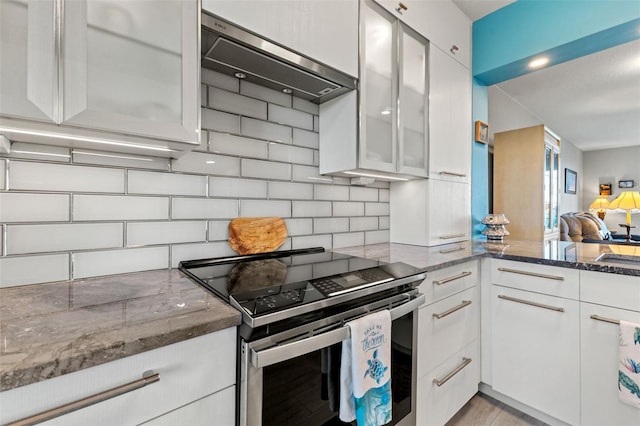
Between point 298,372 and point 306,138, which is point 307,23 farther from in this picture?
point 298,372

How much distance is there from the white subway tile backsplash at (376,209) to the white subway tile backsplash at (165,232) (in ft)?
3.66

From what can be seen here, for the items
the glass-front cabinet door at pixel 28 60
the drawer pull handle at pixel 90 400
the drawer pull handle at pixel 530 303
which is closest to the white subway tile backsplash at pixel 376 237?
the drawer pull handle at pixel 530 303

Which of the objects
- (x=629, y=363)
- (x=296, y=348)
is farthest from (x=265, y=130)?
(x=629, y=363)

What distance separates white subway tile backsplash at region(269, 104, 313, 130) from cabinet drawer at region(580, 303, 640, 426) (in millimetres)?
1691

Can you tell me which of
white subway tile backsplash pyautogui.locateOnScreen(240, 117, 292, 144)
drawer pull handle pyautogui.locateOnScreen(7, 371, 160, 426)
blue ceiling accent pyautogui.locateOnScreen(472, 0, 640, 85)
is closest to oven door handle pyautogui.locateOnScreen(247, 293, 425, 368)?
drawer pull handle pyautogui.locateOnScreen(7, 371, 160, 426)

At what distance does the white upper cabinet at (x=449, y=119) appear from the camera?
1990 millimetres

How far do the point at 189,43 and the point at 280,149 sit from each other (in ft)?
2.27

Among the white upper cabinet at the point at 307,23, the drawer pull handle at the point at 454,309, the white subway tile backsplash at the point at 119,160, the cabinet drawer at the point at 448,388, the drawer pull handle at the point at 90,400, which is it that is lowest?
the cabinet drawer at the point at 448,388

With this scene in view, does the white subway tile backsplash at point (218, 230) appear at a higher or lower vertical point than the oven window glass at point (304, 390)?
higher

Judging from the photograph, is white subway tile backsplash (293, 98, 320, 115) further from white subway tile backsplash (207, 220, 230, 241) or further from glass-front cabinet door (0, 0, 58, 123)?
glass-front cabinet door (0, 0, 58, 123)

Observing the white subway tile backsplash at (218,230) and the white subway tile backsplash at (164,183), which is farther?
the white subway tile backsplash at (218,230)

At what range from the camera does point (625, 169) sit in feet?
22.0

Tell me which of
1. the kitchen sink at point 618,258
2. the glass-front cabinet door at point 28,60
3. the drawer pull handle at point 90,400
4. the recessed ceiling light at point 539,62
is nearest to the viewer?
the drawer pull handle at point 90,400

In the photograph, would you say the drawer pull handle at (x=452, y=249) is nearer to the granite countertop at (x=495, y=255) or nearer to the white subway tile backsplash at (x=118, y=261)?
the granite countertop at (x=495, y=255)
